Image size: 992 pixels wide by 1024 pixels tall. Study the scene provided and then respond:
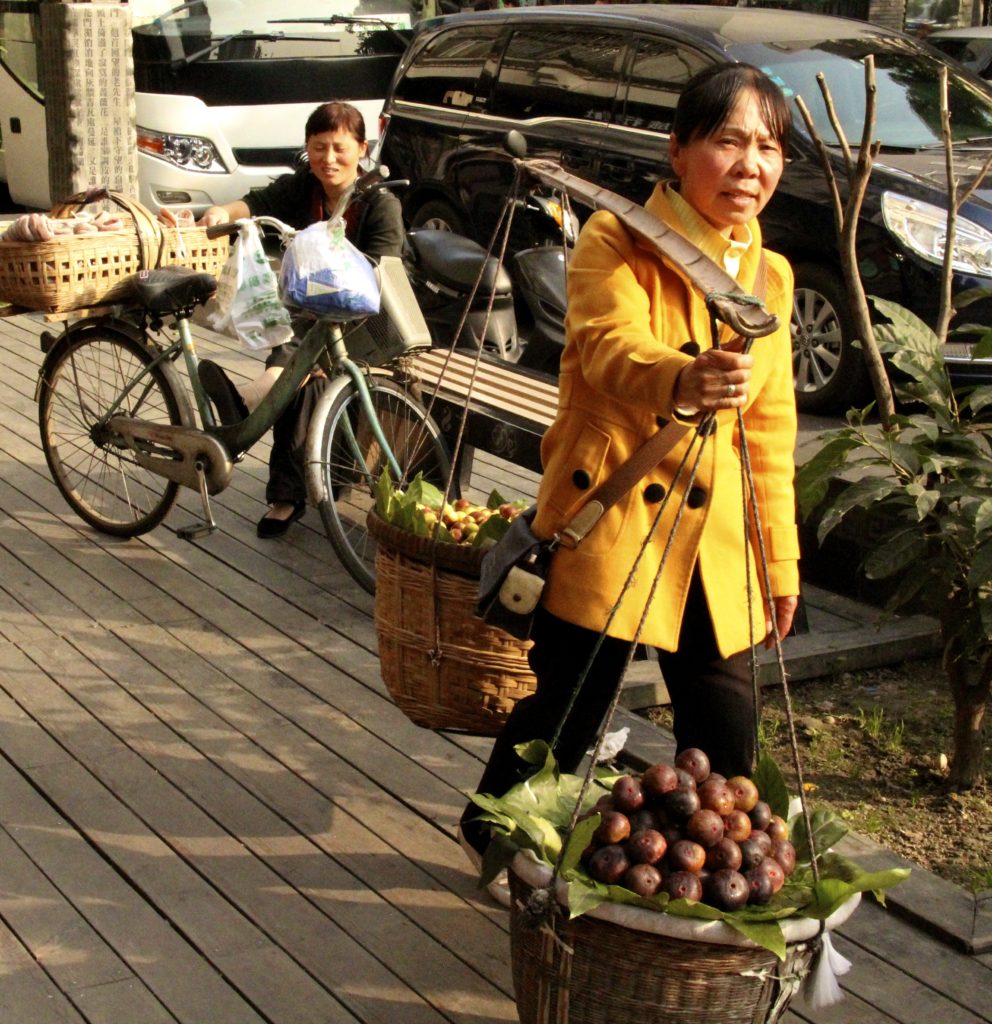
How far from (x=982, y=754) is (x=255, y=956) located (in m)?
1.99

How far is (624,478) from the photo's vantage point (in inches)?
119

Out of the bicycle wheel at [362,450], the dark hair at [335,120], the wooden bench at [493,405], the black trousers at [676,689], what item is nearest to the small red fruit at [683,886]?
the black trousers at [676,689]

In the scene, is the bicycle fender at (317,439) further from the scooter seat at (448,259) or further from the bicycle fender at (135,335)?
the scooter seat at (448,259)

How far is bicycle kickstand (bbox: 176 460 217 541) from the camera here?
5.71 m

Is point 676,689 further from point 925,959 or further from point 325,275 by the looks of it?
point 325,275

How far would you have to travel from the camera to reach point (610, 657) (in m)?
3.22

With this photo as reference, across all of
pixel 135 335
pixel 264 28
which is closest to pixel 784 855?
pixel 135 335

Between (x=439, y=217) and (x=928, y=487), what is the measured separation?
728 cm

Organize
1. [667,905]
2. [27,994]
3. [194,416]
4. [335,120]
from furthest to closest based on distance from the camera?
1. [194,416]
2. [335,120]
3. [27,994]
4. [667,905]

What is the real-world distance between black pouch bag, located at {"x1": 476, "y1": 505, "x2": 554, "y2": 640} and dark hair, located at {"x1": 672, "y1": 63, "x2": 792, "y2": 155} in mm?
789

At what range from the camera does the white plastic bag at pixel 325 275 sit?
5.21 meters

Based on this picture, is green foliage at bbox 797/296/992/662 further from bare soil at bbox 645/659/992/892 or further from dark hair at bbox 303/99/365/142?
dark hair at bbox 303/99/365/142

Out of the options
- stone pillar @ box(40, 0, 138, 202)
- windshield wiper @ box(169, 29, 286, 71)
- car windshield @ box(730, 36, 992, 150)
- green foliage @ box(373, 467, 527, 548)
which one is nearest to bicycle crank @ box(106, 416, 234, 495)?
green foliage @ box(373, 467, 527, 548)

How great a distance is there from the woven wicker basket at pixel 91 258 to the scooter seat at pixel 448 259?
111 centimetres
